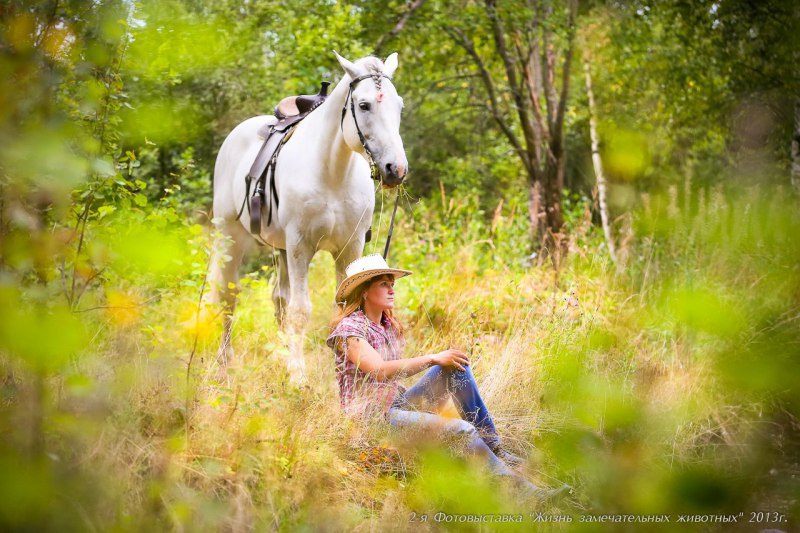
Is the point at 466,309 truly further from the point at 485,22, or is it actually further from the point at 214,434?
the point at 485,22

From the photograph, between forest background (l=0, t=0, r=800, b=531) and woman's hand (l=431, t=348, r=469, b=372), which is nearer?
forest background (l=0, t=0, r=800, b=531)

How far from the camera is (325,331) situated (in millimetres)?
5766

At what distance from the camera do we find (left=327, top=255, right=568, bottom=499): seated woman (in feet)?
11.4

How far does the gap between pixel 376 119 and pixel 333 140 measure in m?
0.53

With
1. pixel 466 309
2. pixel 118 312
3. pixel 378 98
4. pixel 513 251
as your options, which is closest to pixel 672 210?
pixel 118 312

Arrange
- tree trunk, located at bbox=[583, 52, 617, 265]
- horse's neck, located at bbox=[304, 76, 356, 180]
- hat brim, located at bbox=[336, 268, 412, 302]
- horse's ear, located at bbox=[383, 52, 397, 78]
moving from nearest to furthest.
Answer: tree trunk, located at bbox=[583, 52, 617, 265], hat brim, located at bbox=[336, 268, 412, 302], horse's ear, located at bbox=[383, 52, 397, 78], horse's neck, located at bbox=[304, 76, 356, 180]

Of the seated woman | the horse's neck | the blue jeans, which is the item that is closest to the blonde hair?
the seated woman

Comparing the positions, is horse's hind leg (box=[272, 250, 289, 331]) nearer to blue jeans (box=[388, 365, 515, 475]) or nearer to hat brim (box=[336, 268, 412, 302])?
hat brim (box=[336, 268, 412, 302])

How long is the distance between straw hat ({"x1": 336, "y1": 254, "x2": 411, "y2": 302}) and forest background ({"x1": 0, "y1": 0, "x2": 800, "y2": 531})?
1.65 feet

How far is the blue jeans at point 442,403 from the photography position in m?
3.49

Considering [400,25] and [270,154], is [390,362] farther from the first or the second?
[400,25]

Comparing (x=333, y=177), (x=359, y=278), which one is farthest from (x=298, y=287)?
(x=359, y=278)

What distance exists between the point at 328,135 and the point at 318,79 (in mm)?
3272

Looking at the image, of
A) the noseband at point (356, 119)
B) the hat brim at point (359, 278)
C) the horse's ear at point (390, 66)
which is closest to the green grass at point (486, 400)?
the hat brim at point (359, 278)
